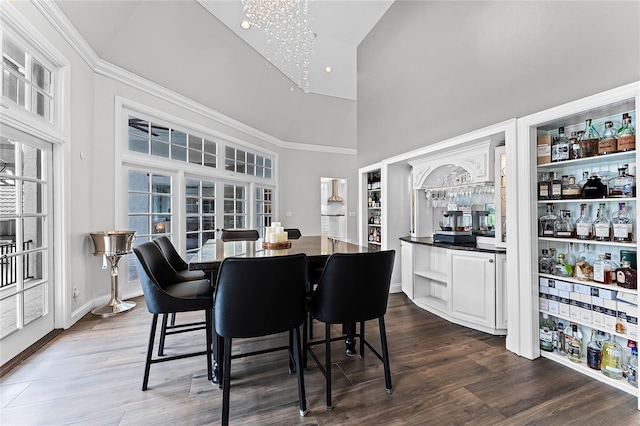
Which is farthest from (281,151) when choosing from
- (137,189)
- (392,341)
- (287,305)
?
(287,305)

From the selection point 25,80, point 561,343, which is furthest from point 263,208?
point 561,343

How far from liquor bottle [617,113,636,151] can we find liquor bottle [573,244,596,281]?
2.61 ft

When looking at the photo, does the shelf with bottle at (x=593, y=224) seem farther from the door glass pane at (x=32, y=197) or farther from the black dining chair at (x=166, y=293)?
the door glass pane at (x=32, y=197)

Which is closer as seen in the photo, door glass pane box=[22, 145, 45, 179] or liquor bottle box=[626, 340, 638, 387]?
liquor bottle box=[626, 340, 638, 387]

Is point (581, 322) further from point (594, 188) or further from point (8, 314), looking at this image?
point (8, 314)

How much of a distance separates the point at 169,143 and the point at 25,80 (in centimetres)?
196

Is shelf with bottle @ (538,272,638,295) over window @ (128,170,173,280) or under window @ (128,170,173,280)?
under

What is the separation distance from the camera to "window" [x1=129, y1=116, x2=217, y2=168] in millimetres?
3965

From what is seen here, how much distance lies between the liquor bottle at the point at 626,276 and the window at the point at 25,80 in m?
4.70

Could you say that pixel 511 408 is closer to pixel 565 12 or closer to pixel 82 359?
pixel 565 12

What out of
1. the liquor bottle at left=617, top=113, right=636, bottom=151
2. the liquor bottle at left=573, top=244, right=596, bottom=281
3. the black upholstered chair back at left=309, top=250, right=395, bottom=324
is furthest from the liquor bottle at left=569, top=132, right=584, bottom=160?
the black upholstered chair back at left=309, top=250, right=395, bottom=324

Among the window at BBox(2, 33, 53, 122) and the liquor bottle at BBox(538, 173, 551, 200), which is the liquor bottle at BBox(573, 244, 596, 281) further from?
the window at BBox(2, 33, 53, 122)

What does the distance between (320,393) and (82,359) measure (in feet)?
6.37

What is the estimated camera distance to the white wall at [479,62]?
198 centimetres
